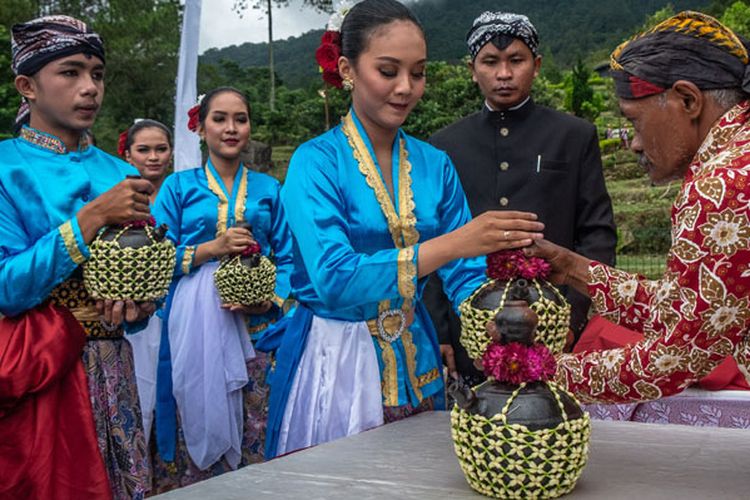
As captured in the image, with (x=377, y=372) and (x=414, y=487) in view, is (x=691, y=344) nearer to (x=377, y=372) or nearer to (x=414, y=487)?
(x=414, y=487)

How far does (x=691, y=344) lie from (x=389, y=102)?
1.15m

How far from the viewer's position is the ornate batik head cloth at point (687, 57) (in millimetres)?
1854

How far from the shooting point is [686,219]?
174cm

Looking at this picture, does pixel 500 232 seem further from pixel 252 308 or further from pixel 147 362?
pixel 147 362

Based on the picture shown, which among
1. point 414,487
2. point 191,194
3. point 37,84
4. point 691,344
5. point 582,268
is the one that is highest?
point 37,84

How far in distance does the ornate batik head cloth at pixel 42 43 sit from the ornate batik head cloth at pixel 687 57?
193 cm

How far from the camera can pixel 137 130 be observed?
557 cm

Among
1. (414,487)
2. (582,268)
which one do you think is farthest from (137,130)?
(414,487)

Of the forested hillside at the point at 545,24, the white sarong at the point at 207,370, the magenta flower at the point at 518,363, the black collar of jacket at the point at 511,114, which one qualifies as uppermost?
the forested hillside at the point at 545,24

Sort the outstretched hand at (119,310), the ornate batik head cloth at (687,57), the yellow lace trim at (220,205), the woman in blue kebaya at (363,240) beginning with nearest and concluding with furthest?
the ornate batik head cloth at (687,57), the woman in blue kebaya at (363,240), the outstretched hand at (119,310), the yellow lace trim at (220,205)

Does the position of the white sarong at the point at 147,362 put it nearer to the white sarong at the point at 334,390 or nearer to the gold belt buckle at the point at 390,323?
the white sarong at the point at 334,390

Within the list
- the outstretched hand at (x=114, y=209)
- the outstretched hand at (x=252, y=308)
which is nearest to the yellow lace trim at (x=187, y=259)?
the outstretched hand at (x=252, y=308)

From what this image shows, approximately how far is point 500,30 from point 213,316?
2048 mm

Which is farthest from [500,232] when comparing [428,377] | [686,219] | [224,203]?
[224,203]
